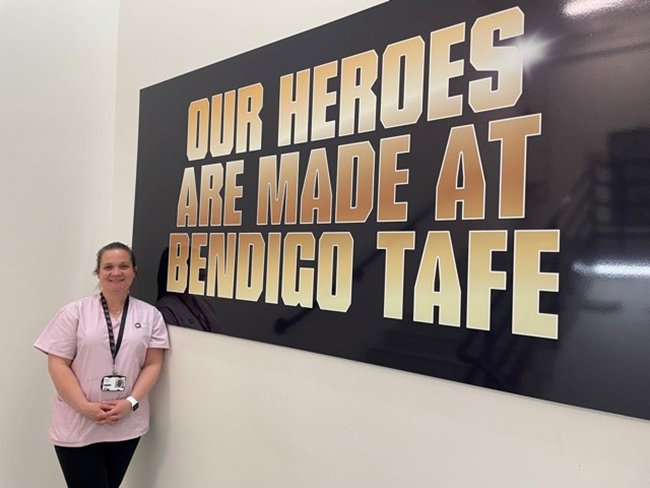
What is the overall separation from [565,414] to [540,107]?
0.72 metres

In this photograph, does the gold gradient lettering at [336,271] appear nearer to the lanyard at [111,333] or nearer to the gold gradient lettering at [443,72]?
the gold gradient lettering at [443,72]

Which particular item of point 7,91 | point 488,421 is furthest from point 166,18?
point 488,421

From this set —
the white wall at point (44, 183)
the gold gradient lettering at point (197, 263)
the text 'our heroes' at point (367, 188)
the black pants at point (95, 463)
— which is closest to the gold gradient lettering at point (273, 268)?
the text 'our heroes' at point (367, 188)

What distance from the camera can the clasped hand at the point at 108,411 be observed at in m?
2.26

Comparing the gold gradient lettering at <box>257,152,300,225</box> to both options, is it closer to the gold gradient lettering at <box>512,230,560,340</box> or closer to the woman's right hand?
the gold gradient lettering at <box>512,230,560,340</box>

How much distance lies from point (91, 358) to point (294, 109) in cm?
137

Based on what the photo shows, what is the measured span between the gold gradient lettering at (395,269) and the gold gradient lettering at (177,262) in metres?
1.13

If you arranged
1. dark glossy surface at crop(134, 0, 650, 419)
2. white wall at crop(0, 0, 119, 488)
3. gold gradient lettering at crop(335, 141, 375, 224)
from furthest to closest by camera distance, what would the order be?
white wall at crop(0, 0, 119, 488) < gold gradient lettering at crop(335, 141, 375, 224) < dark glossy surface at crop(134, 0, 650, 419)

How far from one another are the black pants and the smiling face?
2.23ft

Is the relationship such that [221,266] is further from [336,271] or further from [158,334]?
[336,271]

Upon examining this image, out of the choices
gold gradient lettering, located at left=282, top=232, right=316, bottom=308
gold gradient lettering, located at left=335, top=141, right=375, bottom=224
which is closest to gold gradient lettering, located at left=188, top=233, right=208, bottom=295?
gold gradient lettering, located at left=282, top=232, right=316, bottom=308

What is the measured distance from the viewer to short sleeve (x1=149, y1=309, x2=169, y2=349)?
8.20 ft

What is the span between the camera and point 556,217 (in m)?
1.27

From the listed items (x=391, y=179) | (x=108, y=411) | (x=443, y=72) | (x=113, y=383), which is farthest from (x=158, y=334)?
(x=443, y=72)
